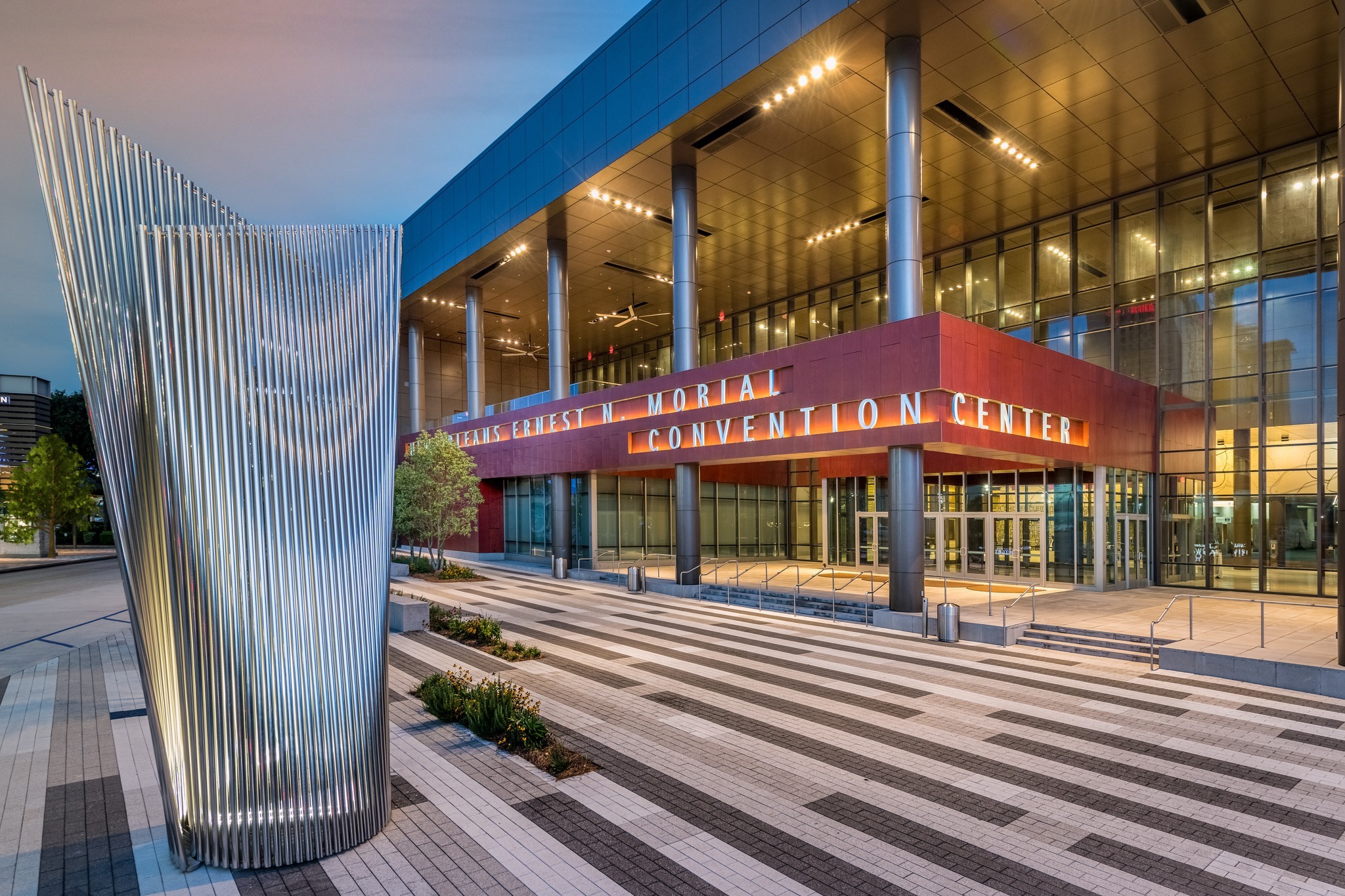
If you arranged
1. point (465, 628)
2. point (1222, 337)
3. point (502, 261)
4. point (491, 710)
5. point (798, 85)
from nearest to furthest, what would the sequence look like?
point (491, 710) → point (465, 628) → point (798, 85) → point (1222, 337) → point (502, 261)

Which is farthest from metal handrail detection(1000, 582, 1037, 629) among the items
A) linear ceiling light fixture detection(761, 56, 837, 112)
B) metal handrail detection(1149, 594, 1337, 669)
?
linear ceiling light fixture detection(761, 56, 837, 112)

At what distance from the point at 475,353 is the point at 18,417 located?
194 feet

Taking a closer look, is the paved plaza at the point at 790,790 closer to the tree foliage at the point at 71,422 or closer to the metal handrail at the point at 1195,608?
the metal handrail at the point at 1195,608

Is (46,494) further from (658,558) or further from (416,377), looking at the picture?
(658,558)

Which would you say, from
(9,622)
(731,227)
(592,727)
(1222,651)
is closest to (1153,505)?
(1222,651)

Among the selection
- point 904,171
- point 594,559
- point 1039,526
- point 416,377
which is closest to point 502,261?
point 416,377

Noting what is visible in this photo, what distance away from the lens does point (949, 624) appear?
1598 centimetres

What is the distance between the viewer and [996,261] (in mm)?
29609

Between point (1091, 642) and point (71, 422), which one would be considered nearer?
point (1091, 642)

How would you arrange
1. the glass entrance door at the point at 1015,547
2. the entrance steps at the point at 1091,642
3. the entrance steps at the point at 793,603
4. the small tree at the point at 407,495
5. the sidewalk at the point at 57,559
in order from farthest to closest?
the sidewalk at the point at 57,559 → the small tree at the point at 407,495 → the glass entrance door at the point at 1015,547 → the entrance steps at the point at 793,603 → the entrance steps at the point at 1091,642

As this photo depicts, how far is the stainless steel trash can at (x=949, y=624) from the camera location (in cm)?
1595

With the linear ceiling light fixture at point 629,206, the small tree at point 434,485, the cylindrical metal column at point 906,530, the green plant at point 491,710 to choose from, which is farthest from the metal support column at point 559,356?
the green plant at point 491,710

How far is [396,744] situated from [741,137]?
19.5 m

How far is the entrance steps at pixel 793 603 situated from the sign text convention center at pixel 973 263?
1.40 m
